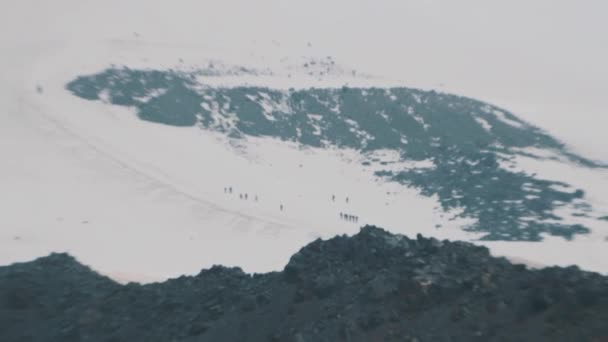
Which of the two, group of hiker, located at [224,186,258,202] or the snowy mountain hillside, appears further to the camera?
the snowy mountain hillside

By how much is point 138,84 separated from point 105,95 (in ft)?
18.3

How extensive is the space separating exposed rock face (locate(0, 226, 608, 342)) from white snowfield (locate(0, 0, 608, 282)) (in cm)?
895

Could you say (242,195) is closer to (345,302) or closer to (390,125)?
(390,125)

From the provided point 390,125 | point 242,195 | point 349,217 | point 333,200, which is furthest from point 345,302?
point 390,125

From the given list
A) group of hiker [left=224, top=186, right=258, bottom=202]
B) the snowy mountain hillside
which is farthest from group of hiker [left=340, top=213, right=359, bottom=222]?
the snowy mountain hillside

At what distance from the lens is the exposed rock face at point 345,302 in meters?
21.2

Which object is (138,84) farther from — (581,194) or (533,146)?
(581,194)

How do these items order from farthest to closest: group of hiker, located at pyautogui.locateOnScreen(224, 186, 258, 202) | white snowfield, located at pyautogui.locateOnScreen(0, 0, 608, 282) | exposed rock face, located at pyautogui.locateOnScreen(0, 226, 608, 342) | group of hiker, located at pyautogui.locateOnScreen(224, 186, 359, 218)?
1. group of hiker, located at pyautogui.locateOnScreen(224, 186, 258, 202)
2. group of hiker, located at pyautogui.locateOnScreen(224, 186, 359, 218)
3. white snowfield, located at pyautogui.locateOnScreen(0, 0, 608, 282)
4. exposed rock face, located at pyautogui.locateOnScreen(0, 226, 608, 342)

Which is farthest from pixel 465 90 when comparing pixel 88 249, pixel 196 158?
pixel 88 249

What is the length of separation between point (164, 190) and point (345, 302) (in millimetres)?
38977

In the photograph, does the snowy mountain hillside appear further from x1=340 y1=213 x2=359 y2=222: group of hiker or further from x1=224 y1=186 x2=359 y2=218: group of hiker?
x1=340 y1=213 x2=359 y2=222: group of hiker

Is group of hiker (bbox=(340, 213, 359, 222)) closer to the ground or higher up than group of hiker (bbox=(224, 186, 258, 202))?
closer to the ground

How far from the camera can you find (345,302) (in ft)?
78.3

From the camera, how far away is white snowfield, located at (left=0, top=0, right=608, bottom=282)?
155ft
